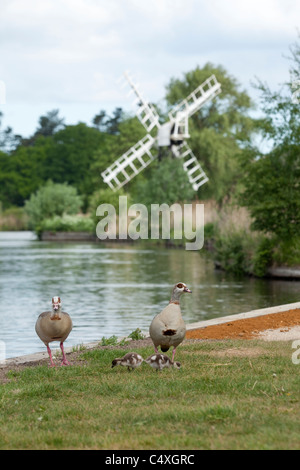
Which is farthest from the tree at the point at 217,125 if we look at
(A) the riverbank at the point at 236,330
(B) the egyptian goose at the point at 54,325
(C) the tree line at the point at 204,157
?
(B) the egyptian goose at the point at 54,325

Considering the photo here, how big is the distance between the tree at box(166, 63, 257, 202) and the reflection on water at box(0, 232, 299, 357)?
1091 inches

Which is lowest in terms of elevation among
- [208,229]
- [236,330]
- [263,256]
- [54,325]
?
[236,330]

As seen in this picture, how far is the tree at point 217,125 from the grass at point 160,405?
51124 mm

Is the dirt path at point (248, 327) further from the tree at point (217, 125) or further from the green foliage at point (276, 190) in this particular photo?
the tree at point (217, 125)

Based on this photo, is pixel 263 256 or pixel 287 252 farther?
pixel 263 256

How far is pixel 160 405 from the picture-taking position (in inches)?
262

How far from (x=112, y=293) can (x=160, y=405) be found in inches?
610

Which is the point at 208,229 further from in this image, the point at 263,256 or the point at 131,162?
the point at 131,162

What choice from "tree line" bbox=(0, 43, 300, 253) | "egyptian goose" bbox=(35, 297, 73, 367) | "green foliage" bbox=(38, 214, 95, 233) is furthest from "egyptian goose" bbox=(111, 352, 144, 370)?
"green foliage" bbox=(38, 214, 95, 233)

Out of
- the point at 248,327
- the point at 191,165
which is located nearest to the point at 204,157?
the point at 191,165

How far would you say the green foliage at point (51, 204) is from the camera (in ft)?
235

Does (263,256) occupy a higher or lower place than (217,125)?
lower
